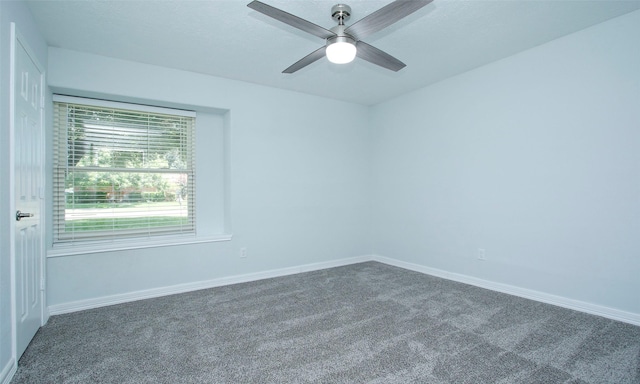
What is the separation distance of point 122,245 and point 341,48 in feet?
9.63

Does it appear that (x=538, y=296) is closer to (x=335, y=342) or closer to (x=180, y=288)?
(x=335, y=342)

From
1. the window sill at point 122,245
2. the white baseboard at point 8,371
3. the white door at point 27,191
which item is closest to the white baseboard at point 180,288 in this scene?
the white door at point 27,191

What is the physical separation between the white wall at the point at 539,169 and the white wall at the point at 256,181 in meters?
0.93

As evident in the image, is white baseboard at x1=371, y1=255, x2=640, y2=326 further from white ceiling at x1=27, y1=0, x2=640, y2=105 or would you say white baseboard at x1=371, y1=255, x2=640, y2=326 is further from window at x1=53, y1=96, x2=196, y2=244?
window at x1=53, y1=96, x2=196, y2=244

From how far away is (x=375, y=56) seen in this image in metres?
2.45

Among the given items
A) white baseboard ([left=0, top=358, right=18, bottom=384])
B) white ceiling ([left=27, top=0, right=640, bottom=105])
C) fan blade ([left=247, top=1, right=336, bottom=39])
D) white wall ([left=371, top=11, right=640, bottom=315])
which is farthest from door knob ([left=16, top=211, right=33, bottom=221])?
white wall ([left=371, top=11, right=640, bottom=315])

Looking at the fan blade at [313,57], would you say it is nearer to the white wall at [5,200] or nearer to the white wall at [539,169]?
the white wall at [5,200]

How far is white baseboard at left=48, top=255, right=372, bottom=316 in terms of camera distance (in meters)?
3.03

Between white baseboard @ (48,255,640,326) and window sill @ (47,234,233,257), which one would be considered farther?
window sill @ (47,234,233,257)

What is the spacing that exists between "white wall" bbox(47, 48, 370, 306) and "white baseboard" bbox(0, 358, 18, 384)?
1158 millimetres

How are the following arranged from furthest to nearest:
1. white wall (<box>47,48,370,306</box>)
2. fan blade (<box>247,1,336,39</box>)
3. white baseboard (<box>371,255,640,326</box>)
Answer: white wall (<box>47,48,370,306</box>) < white baseboard (<box>371,255,640,326</box>) < fan blade (<box>247,1,336,39</box>)

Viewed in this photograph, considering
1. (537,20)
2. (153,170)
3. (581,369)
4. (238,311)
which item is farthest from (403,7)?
(153,170)

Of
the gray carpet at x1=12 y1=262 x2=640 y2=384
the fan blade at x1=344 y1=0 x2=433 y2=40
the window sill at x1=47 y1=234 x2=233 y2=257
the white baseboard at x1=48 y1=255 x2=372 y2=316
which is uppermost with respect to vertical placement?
the fan blade at x1=344 y1=0 x2=433 y2=40

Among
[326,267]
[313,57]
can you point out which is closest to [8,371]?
[313,57]
